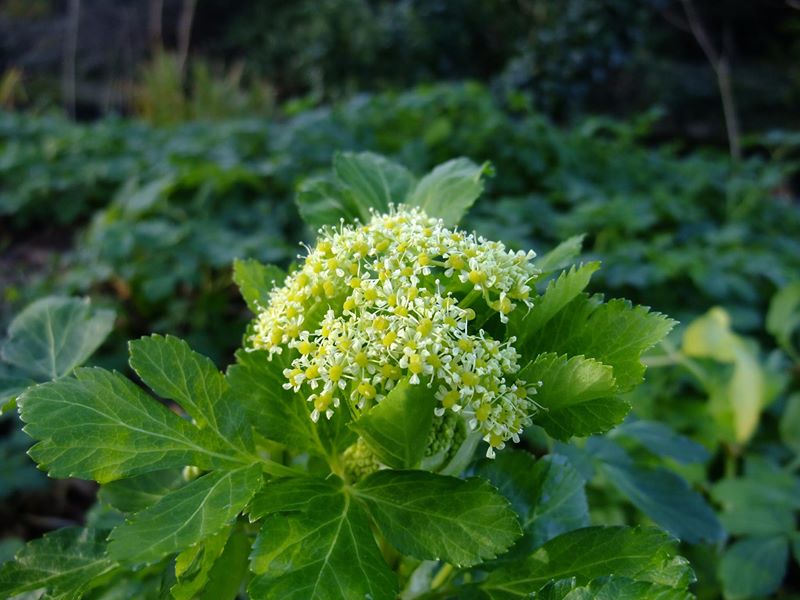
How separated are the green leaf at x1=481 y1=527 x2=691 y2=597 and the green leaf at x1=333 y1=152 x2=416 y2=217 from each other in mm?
480

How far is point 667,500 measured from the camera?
3.52 ft

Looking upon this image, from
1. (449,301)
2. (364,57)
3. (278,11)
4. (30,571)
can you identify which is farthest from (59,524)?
(278,11)

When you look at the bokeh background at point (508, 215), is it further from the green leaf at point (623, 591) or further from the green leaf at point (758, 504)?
the green leaf at point (623, 591)

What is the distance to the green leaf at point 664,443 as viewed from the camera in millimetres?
1203

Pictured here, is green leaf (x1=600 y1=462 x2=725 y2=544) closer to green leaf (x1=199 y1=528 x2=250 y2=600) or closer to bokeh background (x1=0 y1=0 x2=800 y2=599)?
bokeh background (x1=0 y1=0 x2=800 y2=599)

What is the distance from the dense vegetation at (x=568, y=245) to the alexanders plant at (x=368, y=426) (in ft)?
0.48

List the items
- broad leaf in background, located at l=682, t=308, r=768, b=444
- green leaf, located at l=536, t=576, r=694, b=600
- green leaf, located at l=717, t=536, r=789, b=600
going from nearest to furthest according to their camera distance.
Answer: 1. green leaf, located at l=536, t=576, r=694, b=600
2. green leaf, located at l=717, t=536, r=789, b=600
3. broad leaf in background, located at l=682, t=308, r=768, b=444

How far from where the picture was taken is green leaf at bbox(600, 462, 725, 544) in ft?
3.32

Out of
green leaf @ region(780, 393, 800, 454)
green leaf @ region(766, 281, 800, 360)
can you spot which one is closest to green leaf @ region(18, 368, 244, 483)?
green leaf @ region(780, 393, 800, 454)

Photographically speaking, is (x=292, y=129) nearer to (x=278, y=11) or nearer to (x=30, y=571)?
(x=30, y=571)

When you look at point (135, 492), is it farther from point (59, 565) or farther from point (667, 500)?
point (667, 500)

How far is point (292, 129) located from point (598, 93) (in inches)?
195

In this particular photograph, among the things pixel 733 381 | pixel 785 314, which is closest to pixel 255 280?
pixel 733 381

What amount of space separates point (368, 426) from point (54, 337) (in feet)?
1.80
